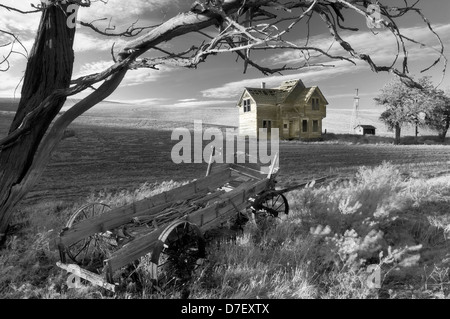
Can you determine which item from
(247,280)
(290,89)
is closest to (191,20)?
(247,280)

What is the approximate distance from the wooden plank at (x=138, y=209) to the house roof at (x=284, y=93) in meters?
24.7

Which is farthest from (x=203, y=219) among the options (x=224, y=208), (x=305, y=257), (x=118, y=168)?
(x=118, y=168)

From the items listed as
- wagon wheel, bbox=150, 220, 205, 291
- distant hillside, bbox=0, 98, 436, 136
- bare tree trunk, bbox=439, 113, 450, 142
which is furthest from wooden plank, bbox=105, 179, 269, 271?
bare tree trunk, bbox=439, 113, 450, 142

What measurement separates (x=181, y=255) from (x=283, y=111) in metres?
28.3

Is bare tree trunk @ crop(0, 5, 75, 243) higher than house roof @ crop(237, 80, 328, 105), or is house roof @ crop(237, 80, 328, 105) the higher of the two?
house roof @ crop(237, 80, 328, 105)

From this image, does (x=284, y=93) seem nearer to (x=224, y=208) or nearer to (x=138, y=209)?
(x=224, y=208)

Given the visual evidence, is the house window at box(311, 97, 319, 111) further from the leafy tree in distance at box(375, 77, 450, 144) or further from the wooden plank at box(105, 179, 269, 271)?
the wooden plank at box(105, 179, 269, 271)

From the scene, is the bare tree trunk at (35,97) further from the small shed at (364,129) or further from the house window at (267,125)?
the small shed at (364,129)

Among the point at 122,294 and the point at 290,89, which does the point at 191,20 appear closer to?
the point at 122,294

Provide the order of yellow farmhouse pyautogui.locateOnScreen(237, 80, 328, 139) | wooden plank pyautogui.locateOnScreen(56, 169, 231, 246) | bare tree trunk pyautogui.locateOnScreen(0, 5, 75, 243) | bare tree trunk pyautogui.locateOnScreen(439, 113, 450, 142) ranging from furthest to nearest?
1. bare tree trunk pyautogui.locateOnScreen(439, 113, 450, 142)
2. yellow farmhouse pyautogui.locateOnScreen(237, 80, 328, 139)
3. bare tree trunk pyautogui.locateOnScreen(0, 5, 75, 243)
4. wooden plank pyautogui.locateOnScreen(56, 169, 231, 246)

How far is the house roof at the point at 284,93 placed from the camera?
102 ft

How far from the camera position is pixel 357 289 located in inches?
168

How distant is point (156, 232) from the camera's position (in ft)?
12.9

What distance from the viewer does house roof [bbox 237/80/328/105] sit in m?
31.1
